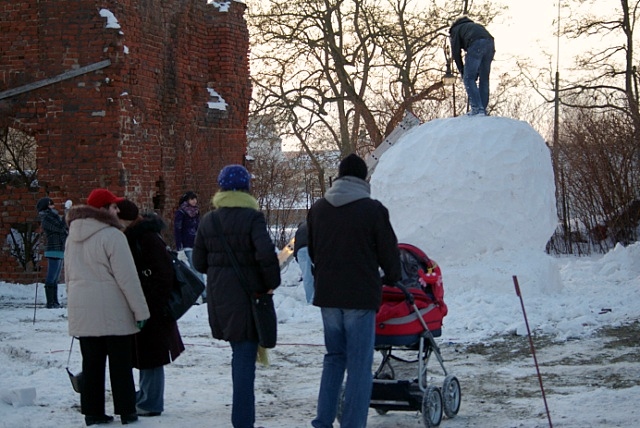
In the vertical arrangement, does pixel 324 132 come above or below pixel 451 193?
above

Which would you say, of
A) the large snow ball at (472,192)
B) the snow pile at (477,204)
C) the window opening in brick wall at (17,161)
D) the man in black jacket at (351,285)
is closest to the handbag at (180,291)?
the man in black jacket at (351,285)

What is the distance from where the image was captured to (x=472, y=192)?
13.2 metres

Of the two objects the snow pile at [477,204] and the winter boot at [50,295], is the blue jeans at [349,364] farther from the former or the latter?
the winter boot at [50,295]

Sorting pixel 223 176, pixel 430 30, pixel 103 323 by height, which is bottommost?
pixel 103 323

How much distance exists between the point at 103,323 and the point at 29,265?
11483 mm

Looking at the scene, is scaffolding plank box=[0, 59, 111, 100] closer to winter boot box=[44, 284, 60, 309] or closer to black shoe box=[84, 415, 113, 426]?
winter boot box=[44, 284, 60, 309]

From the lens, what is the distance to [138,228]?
7.16 metres

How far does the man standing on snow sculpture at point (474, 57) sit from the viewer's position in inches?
542

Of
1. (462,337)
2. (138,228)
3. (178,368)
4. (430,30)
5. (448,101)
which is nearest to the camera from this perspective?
(138,228)

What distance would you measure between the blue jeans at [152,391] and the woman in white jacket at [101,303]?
0.74ft

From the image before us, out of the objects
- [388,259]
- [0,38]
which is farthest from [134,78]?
[388,259]

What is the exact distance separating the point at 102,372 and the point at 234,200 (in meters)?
1.62

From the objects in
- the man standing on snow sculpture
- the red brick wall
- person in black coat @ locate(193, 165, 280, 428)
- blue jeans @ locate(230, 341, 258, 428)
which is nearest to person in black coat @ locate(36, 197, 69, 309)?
the red brick wall

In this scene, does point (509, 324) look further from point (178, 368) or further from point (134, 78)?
point (134, 78)
